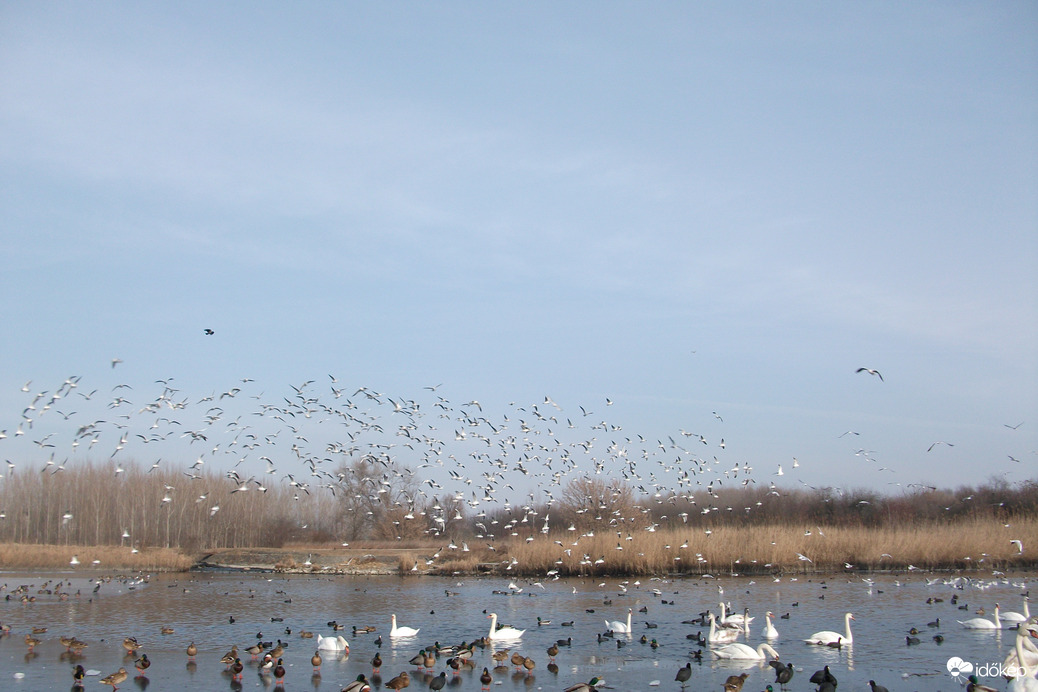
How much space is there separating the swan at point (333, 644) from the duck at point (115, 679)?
4303mm

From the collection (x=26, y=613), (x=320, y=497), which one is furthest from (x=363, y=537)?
(x=26, y=613)

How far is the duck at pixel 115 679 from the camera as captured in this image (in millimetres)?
13797

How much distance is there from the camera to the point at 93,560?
159 feet

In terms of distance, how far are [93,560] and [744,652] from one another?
4455cm

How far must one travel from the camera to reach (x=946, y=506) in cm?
4522

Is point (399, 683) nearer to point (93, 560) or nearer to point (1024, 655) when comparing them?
point (1024, 655)

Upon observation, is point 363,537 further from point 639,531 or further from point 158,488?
point 639,531

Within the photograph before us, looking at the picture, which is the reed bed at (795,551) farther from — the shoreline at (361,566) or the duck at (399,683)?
the duck at (399,683)

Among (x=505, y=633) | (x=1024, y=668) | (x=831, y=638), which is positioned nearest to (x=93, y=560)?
(x=505, y=633)

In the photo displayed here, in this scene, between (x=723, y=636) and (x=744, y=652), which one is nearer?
(x=744, y=652)

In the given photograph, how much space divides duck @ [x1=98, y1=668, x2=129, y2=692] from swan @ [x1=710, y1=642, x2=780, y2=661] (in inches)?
437

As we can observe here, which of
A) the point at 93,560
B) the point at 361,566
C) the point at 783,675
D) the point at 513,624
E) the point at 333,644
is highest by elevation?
the point at 783,675

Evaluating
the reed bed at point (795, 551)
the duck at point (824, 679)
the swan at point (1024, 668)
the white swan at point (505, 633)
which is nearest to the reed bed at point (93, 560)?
the reed bed at point (795, 551)

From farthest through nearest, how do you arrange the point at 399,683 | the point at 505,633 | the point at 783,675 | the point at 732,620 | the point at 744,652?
the point at 505,633 → the point at 732,620 → the point at 744,652 → the point at 399,683 → the point at 783,675
